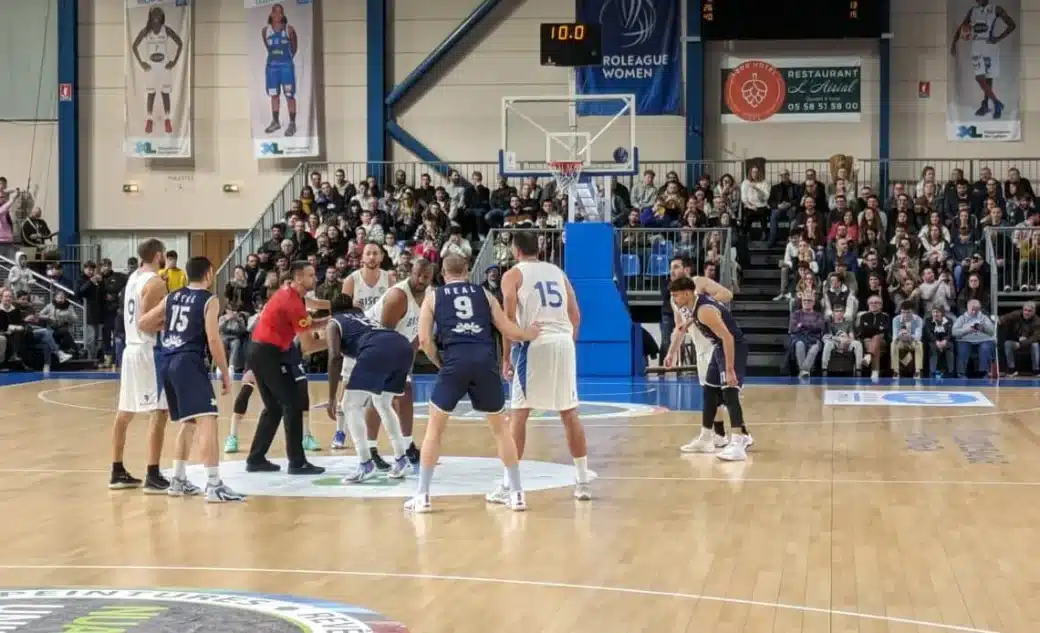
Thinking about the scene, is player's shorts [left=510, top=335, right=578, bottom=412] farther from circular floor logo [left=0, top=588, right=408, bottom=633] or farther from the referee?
circular floor logo [left=0, top=588, right=408, bottom=633]

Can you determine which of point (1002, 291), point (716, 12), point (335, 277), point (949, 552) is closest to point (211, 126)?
point (335, 277)

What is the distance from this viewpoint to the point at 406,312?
10.9 metres

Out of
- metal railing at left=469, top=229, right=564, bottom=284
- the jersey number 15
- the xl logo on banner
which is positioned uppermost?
metal railing at left=469, top=229, right=564, bottom=284

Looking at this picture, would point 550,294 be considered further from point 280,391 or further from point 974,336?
point 974,336

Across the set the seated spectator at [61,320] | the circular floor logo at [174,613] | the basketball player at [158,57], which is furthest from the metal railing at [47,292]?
the circular floor logo at [174,613]

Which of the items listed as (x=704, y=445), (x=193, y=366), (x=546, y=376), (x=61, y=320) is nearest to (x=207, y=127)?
(x=61, y=320)

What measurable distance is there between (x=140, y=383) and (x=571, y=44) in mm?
12535

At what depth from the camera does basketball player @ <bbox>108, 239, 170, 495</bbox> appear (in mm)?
10180

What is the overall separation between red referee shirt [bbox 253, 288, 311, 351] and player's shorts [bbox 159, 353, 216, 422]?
3.48 feet

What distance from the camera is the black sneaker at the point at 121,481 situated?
10.4 meters

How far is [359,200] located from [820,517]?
1858 centimetres

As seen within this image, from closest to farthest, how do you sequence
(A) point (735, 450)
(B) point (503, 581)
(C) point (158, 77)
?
(B) point (503, 581) → (A) point (735, 450) → (C) point (158, 77)

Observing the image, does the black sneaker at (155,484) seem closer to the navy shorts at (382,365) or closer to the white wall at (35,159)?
the navy shorts at (382,365)

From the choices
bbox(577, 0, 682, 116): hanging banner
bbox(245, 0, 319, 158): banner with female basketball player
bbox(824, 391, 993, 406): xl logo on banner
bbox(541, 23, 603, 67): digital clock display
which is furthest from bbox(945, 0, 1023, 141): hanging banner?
bbox(245, 0, 319, 158): banner with female basketball player
